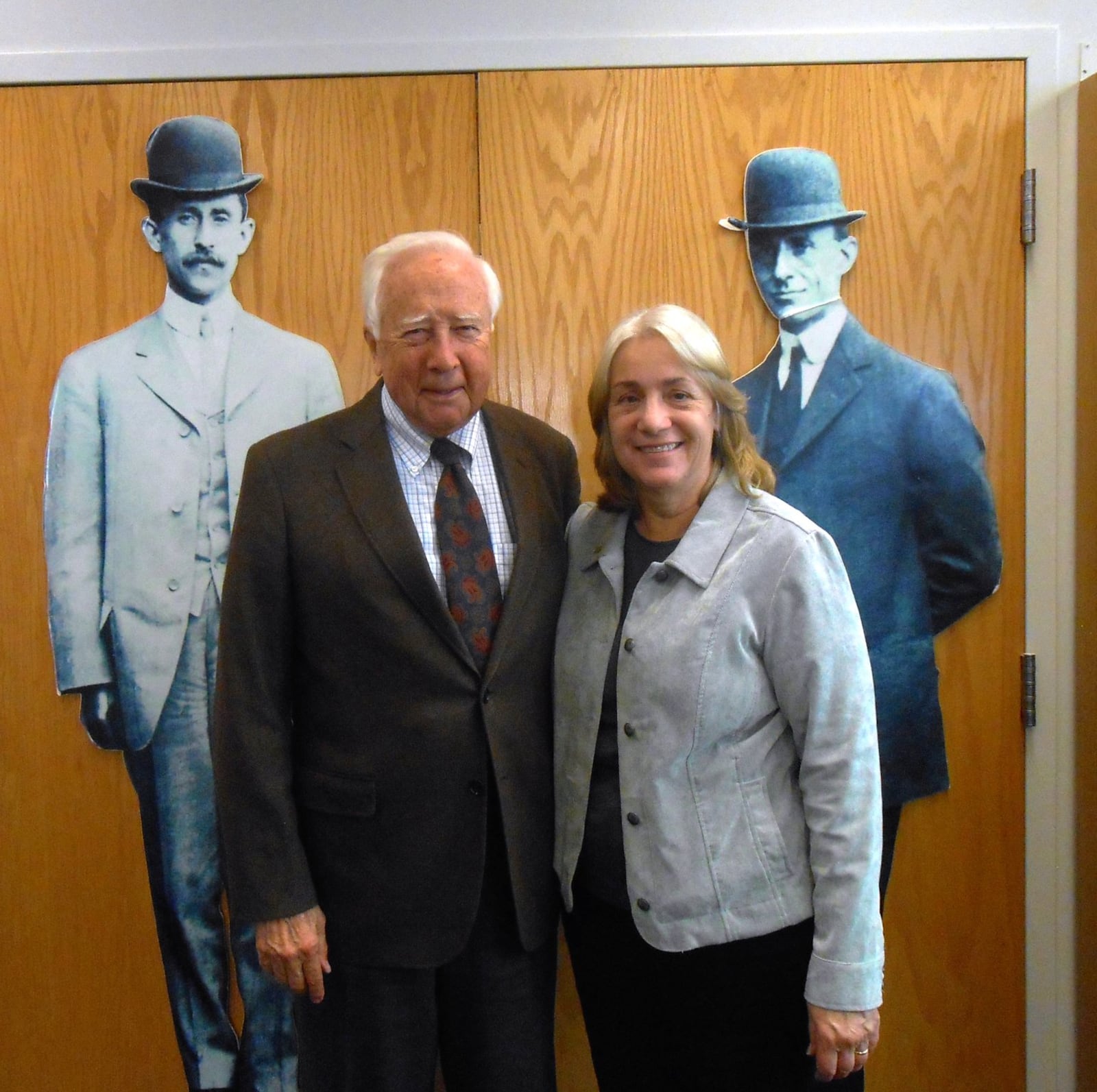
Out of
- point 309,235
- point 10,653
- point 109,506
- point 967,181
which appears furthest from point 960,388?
point 10,653

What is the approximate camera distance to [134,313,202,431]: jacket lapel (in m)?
1.78

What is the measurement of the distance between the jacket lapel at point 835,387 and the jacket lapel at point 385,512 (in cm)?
84

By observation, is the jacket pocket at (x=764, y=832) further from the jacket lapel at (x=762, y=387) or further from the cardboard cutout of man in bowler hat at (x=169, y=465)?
the cardboard cutout of man in bowler hat at (x=169, y=465)

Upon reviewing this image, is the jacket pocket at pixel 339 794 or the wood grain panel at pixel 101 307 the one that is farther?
the wood grain panel at pixel 101 307

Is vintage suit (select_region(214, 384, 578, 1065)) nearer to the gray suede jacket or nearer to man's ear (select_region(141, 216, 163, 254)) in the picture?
the gray suede jacket

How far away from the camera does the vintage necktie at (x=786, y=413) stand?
70.0 inches

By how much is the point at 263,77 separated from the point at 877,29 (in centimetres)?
121

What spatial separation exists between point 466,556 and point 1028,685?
1.22 metres

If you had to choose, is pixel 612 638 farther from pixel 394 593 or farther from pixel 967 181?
pixel 967 181

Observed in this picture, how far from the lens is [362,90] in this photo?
1750 mm

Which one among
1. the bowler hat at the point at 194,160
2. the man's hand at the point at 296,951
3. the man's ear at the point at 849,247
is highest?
the bowler hat at the point at 194,160

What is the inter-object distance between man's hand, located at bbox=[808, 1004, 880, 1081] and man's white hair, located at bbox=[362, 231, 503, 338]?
1.11 meters

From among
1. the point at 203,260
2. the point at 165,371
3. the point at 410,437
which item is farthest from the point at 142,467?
the point at 410,437

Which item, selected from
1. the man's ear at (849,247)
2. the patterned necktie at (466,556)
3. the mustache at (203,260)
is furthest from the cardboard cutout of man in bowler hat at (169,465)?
the man's ear at (849,247)
